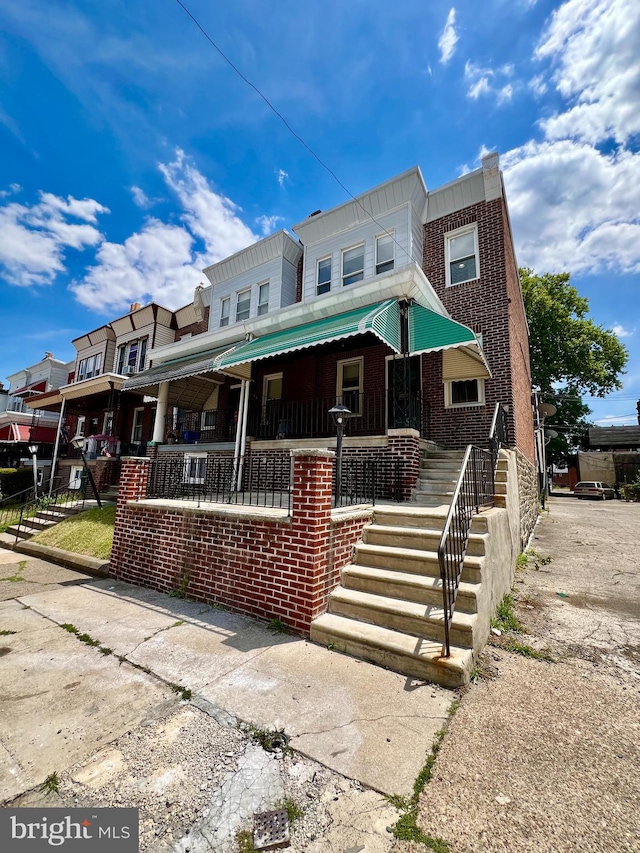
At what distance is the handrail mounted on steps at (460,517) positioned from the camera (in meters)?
3.28

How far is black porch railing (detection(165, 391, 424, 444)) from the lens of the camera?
28.2 feet

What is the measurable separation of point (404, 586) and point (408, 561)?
0.39 metres

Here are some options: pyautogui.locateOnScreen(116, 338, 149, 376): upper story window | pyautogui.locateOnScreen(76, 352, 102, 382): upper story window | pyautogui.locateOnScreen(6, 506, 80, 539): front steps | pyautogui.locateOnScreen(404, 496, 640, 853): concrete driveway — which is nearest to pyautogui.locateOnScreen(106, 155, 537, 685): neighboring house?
pyautogui.locateOnScreen(404, 496, 640, 853): concrete driveway

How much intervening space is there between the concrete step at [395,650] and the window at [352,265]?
9.70 metres

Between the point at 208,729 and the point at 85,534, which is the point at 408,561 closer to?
the point at 208,729

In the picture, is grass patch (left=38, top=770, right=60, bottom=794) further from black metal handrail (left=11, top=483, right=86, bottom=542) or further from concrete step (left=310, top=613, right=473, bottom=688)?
black metal handrail (left=11, top=483, right=86, bottom=542)

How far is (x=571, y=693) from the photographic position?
122 inches

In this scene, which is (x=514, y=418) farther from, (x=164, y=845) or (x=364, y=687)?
(x=164, y=845)

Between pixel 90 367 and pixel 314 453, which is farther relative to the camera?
pixel 90 367

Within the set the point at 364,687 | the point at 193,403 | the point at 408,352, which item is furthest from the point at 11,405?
the point at 364,687

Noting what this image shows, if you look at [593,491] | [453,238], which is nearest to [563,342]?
[593,491]

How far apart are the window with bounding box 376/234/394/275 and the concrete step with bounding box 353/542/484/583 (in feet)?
27.3

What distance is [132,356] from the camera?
2012 cm

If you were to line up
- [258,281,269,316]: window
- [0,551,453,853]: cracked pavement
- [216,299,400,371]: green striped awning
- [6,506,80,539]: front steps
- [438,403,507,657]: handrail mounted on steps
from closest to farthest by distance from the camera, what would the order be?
1. [0,551,453,853]: cracked pavement
2. [438,403,507,657]: handrail mounted on steps
3. [216,299,400,371]: green striped awning
4. [6,506,80,539]: front steps
5. [258,281,269,316]: window
